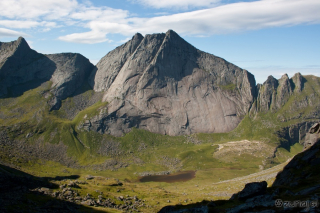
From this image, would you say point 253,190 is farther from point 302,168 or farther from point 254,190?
point 302,168

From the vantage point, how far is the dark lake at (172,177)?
163m

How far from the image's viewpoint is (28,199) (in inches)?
2625

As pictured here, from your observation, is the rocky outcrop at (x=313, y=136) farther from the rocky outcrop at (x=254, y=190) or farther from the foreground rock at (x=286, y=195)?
the rocky outcrop at (x=254, y=190)

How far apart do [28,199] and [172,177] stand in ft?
373

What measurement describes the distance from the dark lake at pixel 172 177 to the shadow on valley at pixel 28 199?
294ft

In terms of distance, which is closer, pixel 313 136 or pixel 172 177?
pixel 313 136

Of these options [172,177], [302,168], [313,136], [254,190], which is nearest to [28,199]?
[254,190]

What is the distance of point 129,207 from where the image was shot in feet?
271

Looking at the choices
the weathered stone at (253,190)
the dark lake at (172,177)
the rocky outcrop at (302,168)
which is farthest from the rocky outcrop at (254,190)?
the dark lake at (172,177)

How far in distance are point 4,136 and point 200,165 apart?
147 metres

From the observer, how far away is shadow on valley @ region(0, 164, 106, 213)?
196 feet

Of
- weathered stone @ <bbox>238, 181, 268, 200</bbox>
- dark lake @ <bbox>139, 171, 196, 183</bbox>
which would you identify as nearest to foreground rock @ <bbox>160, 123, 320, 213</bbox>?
weathered stone @ <bbox>238, 181, 268, 200</bbox>

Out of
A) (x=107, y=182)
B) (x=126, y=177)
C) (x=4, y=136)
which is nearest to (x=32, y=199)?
(x=107, y=182)

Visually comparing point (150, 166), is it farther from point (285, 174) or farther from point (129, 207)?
point (285, 174)
